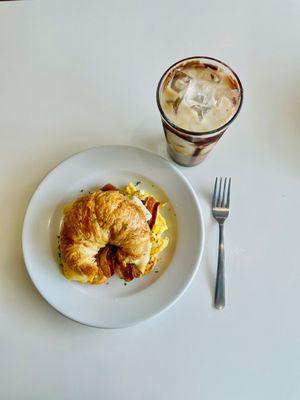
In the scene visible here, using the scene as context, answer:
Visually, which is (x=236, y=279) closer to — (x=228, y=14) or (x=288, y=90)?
(x=288, y=90)

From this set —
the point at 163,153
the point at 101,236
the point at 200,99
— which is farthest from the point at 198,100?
the point at 101,236

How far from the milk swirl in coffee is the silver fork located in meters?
0.25

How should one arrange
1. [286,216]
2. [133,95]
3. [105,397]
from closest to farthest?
[105,397]
[286,216]
[133,95]

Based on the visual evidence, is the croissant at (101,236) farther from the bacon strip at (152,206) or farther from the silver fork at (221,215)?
the silver fork at (221,215)

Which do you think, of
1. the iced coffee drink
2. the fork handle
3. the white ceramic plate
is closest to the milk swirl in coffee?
the iced coffee drink

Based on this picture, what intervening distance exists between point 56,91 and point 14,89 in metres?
0.13

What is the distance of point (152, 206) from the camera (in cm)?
103

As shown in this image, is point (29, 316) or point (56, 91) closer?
point (29, 316)

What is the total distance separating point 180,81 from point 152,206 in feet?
1.05

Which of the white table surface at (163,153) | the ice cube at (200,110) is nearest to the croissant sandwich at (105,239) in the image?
the white table surface at (163,153)

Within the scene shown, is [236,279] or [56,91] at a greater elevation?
[56,91]

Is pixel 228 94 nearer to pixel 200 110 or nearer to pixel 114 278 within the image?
pixel 200 110

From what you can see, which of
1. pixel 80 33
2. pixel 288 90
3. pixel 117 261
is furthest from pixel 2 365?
pixel 288 90

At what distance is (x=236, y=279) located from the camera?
102 centimetres
